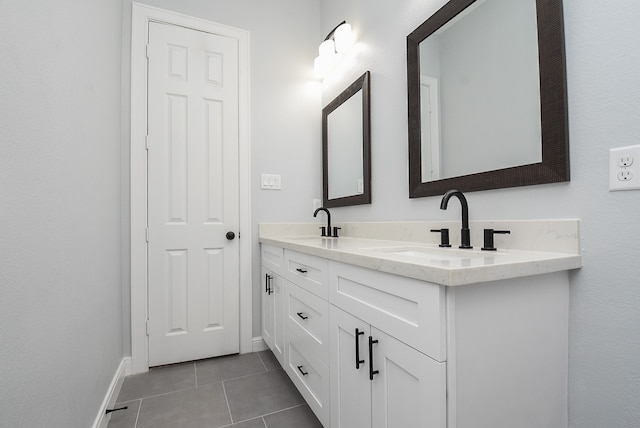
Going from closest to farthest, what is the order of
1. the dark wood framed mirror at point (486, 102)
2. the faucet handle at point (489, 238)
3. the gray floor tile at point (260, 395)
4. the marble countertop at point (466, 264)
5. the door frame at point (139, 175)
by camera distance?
the marble countertop at point (466, 264) → the dark wood framed mirror at point (486, 102) → the faucet handle at point (489, 238) → the gray floor tile at point (260, 395) → the door frame at point (139, 175)

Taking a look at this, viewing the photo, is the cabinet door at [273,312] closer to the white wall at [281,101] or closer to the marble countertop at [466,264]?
the white wall at [281,101]

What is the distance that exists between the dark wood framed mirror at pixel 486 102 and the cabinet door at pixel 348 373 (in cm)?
70

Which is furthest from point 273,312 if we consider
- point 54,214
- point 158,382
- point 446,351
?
point 446,351

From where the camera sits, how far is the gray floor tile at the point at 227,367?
1821 millimetres

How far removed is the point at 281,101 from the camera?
92.3 inches

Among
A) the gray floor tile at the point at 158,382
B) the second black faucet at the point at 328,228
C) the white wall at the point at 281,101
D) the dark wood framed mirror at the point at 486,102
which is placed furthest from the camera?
the white wall at the point at 281,101

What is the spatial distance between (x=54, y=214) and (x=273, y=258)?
1165 mm

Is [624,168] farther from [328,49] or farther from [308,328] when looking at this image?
[328,49]

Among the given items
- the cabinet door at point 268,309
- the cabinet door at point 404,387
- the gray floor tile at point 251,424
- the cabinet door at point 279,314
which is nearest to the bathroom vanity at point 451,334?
the cabinet door at point 404,387

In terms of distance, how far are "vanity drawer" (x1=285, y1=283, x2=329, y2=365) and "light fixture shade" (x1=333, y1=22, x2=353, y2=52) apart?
1589 mm

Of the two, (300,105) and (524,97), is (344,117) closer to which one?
(300,105)

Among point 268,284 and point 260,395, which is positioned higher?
point 268,284

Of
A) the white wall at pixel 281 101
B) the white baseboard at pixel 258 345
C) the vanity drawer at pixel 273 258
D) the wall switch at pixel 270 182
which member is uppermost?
the white wall at pixel 281 101

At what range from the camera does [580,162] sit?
2.90ft
